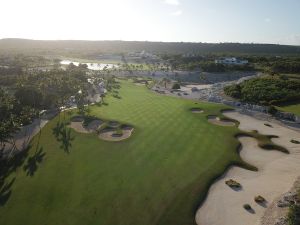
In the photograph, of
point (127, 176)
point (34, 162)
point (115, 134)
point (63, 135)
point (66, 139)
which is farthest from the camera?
point (115, 134)

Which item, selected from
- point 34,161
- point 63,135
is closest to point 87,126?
point 63,135

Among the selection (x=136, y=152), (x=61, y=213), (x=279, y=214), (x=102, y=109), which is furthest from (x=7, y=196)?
(x=102, y=109)

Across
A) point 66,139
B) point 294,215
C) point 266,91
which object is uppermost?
point 266,91

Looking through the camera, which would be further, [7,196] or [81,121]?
[81,121]

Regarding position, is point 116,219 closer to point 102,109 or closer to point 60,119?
point 60,119

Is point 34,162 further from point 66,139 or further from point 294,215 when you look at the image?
point 294,215

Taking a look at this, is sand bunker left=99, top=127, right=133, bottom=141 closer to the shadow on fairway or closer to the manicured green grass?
the manicured green grass

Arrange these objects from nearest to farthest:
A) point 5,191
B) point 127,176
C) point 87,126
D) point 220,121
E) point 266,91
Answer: point 5,191 → point 127,176 → point 87,126 → point 220,121 → point 266,91
